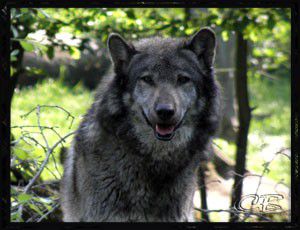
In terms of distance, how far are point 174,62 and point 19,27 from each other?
300cm

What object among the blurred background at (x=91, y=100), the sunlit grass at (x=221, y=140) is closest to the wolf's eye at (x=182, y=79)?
the blurred background at (x=91, y=100)

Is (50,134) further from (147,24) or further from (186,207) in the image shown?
(186,207)

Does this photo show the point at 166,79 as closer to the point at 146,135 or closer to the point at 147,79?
the point at 147,79

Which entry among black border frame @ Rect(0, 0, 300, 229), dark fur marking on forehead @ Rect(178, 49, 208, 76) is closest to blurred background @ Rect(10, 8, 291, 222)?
black border frame @ Rect(0, 0, 300, 229)

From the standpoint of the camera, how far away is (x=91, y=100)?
5.84 meters

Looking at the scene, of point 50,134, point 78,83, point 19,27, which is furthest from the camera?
point 78,83

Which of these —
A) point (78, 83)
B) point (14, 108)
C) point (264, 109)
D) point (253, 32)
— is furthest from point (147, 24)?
point (264, 109)

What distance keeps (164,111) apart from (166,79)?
469 millimetres

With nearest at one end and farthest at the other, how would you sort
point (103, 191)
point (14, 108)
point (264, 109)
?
point (103, 191), point (14, 108), point (264, 109)

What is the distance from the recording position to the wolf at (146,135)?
4.79m

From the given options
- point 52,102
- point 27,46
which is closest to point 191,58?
point 27,46

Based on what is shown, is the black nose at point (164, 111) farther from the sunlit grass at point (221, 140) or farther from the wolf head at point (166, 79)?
the sunlit grass at point (221, 140)
